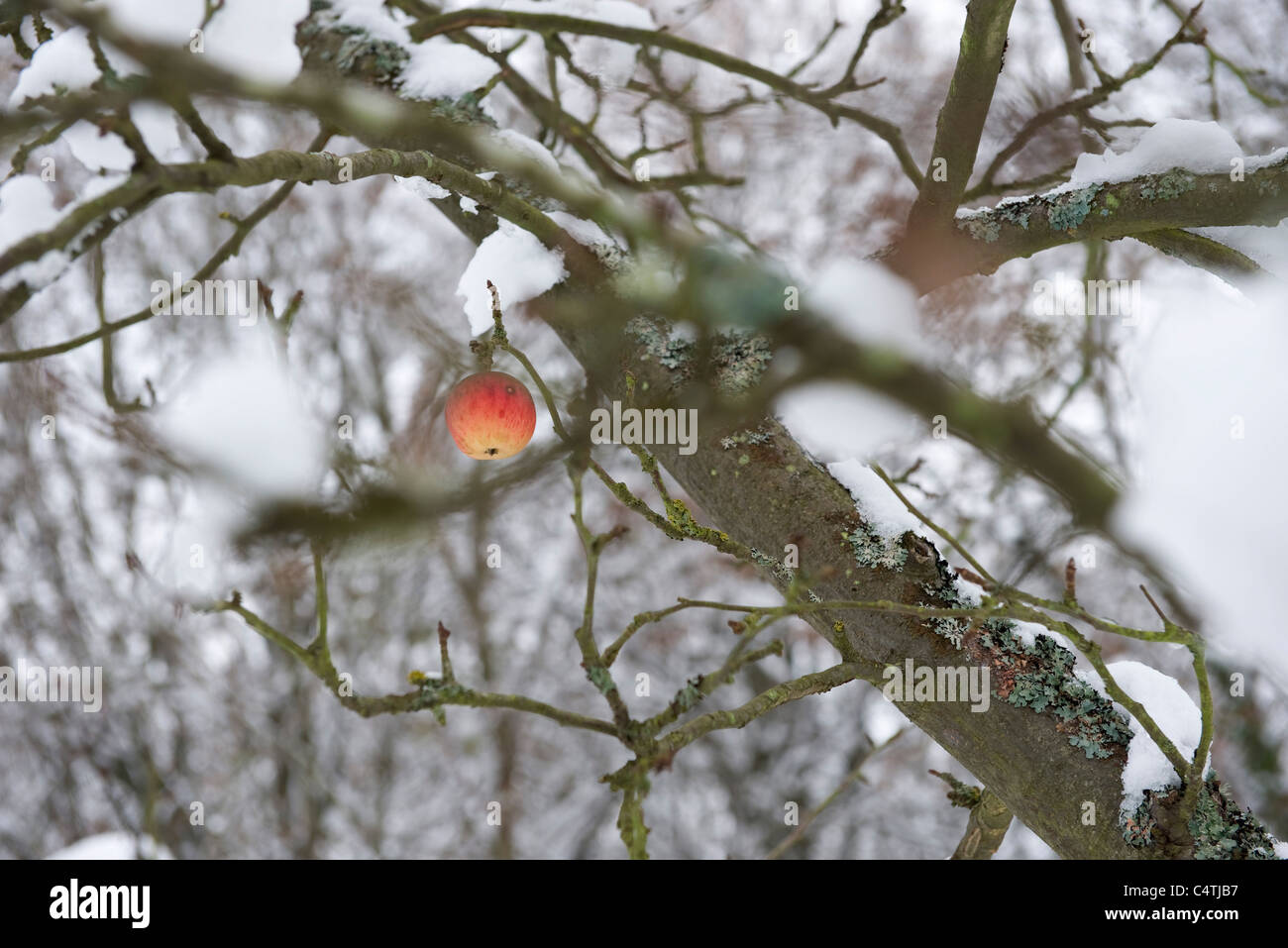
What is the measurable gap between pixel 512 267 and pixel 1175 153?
112 cm

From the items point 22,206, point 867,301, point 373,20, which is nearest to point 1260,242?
point 867,301

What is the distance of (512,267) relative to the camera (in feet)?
5.52

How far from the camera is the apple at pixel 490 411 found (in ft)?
5.59

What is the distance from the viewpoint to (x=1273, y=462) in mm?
2316

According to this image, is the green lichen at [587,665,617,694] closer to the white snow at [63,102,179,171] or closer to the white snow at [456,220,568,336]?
the white snow at [456,220,568,336]

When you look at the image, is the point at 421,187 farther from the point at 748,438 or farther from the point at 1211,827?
the point at 1211,827

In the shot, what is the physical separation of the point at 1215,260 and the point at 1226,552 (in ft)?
3.34

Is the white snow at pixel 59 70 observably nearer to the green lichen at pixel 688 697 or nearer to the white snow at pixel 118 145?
the white snow at pixel 118 145

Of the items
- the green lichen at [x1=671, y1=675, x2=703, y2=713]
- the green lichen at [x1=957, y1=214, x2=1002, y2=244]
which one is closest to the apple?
the green lichen at [x1=671, y1=675, x2=703, y2=713]

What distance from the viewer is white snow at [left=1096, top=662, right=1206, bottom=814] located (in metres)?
1.21

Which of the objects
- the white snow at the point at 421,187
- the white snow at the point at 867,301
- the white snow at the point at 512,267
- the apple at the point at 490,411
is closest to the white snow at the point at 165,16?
the white snow at the point at 421,187

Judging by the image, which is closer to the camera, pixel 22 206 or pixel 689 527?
pixel 689 527

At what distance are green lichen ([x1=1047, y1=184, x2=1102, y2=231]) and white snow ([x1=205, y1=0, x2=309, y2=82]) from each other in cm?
166
